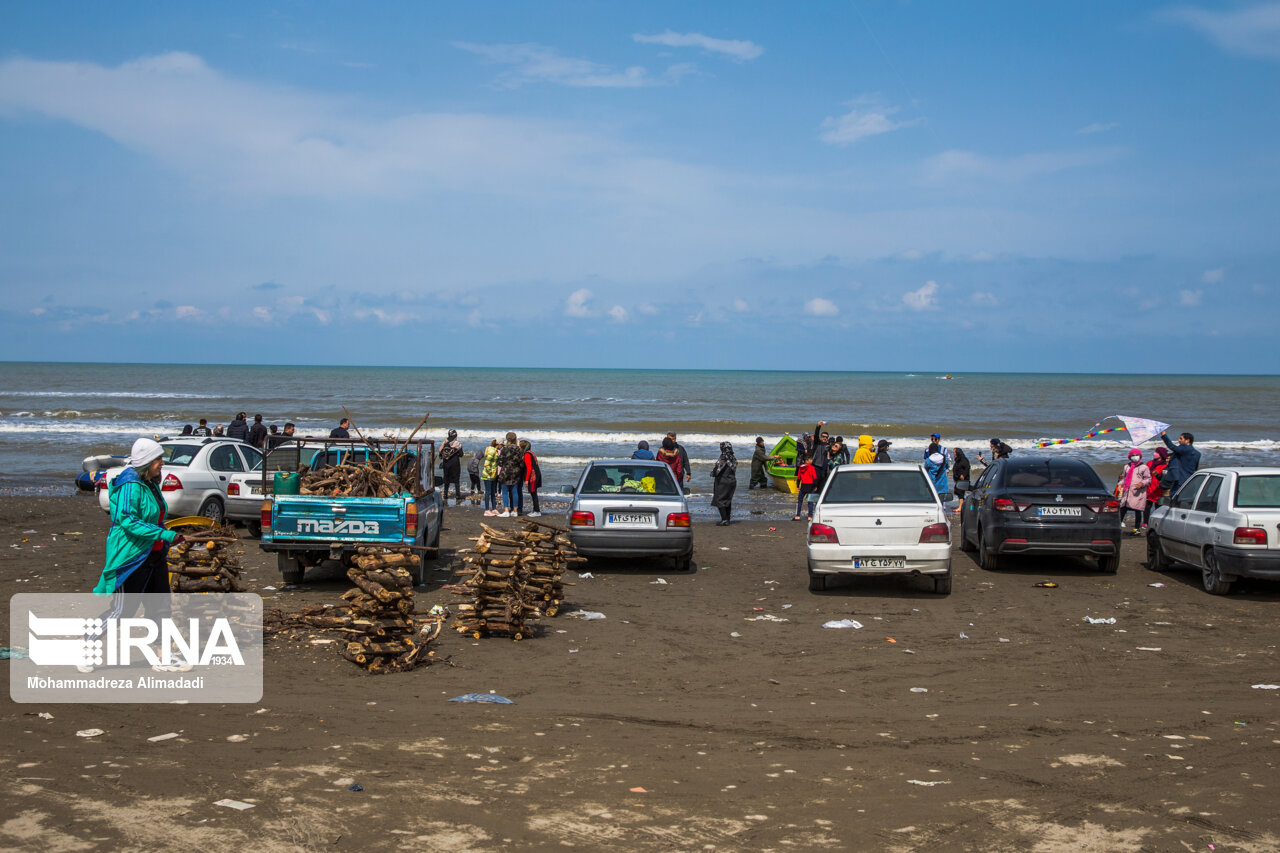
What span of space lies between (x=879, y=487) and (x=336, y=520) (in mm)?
6402

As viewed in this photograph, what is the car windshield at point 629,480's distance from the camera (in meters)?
13.2

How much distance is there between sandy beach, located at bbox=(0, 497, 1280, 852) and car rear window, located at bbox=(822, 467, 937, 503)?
1.98 m

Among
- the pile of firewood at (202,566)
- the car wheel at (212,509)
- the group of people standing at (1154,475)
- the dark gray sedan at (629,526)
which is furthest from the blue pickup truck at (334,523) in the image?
the group of people standing at (1154,475)

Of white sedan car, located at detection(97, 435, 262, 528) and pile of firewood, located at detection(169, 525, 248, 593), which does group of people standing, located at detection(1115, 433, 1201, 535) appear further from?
A: white sedan car, located at detection(97, 435, 262, 528)

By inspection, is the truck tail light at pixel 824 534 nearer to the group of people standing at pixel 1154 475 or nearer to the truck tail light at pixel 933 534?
the truck tail light at pixel 933 534

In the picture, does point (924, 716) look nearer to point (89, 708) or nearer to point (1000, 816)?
point (1000, 816)

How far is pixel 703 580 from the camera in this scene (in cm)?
1250

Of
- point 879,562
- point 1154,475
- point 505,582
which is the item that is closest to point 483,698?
point 505,582

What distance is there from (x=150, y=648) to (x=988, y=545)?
9985 millimetres

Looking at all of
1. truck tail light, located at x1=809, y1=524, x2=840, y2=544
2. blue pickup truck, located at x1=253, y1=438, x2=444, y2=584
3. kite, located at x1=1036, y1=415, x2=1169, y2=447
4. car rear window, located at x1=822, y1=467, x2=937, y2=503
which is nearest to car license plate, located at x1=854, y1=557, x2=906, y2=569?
truck tail light, located at x1=809, y1=524, x2=840, y2=544

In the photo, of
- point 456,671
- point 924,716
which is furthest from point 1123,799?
point 456,671

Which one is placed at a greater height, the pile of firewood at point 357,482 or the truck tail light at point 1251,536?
the pile of firewood at point 357,482

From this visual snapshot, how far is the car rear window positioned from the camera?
1150 cm

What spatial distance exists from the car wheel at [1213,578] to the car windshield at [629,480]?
6.45 meters
